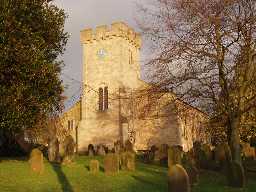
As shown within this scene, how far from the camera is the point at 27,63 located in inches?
699

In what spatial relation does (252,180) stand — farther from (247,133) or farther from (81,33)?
(81,33)

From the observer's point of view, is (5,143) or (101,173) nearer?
(101,173)

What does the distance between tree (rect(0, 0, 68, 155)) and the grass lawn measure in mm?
2497

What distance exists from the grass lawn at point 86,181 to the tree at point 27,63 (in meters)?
2.50

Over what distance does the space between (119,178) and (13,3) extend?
8.80 meters

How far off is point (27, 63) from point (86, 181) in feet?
18.7

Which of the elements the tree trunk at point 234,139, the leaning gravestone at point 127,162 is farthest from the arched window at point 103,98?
→ the tree trunk at point 234,139

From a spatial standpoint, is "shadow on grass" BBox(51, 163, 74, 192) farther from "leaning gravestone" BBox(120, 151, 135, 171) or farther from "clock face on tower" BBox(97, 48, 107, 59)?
"clock face on tower" BBox(97, 48, 107, 59)

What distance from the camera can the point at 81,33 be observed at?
5094 cm

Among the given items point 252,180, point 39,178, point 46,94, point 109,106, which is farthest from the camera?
point 109,106

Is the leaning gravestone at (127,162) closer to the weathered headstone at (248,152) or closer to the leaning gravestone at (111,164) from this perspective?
the leaning gravestone at (111,164)

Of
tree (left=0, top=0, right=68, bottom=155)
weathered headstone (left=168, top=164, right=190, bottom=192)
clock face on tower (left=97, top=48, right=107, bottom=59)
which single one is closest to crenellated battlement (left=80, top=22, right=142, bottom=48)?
clock face on tower (left=97, top=48, right=107, bottom=59)

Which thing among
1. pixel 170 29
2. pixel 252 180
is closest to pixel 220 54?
pixel 170 29

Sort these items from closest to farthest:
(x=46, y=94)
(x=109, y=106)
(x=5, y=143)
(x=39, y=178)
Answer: (x=39, y=178), (x=46, y=94), (x=5, y=143), (x=109, y=106)
